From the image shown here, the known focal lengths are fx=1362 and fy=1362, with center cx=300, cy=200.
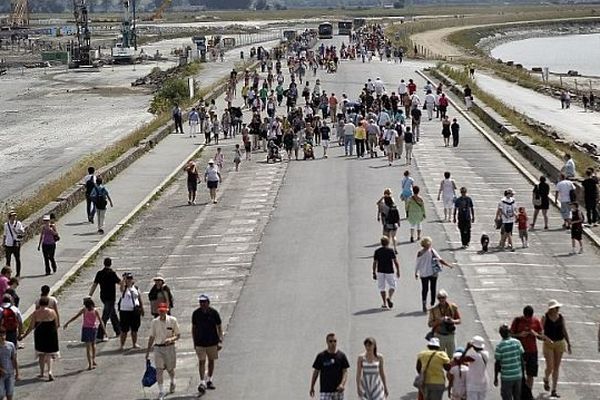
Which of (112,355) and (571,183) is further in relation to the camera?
(571,183)

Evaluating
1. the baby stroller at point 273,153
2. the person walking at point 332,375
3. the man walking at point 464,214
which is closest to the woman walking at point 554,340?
the person walking at point 332,375

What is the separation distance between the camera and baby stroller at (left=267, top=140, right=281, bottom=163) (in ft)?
135

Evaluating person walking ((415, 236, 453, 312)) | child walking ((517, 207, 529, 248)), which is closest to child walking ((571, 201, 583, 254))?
child walking ((517, 207, 529, 248))

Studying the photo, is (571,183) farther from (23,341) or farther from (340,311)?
(23,341)

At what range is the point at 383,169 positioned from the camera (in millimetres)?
37750

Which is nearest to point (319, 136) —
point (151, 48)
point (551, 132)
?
point (551, 132)

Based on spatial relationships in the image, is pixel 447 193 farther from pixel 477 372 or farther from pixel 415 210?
pixel 477 372

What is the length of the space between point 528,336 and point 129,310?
240 inches

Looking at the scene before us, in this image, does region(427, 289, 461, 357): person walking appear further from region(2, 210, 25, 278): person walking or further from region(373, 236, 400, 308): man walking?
region(2, 210, 25, 278): person walking

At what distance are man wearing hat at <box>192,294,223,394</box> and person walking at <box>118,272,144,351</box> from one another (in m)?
2.56

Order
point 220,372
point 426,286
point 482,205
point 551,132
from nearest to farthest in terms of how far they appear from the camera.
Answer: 1. point 220,372
2. point 426,286
3. point 482,205
4. point 551,132

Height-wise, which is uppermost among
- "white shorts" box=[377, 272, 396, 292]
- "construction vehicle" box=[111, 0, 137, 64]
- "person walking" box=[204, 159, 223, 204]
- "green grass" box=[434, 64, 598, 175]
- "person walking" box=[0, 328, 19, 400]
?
"person walking" box=[0, 328, 19, 400]

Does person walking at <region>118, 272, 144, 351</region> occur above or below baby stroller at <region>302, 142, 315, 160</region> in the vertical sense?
above

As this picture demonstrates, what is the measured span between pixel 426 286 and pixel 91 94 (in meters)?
77.1
